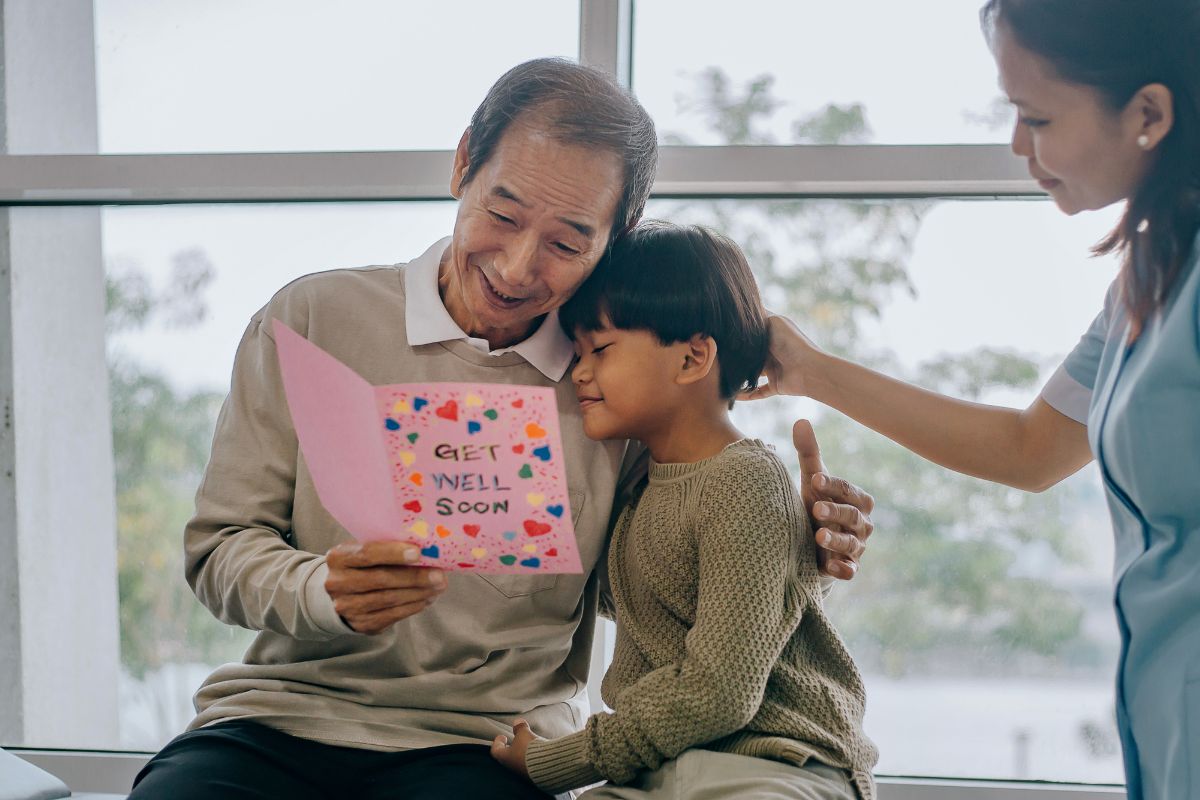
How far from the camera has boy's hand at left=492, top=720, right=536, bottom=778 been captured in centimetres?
126

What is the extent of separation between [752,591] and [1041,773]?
3.24 feet

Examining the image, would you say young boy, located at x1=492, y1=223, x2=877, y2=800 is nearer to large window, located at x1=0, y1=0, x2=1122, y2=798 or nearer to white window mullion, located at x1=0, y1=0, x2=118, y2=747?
large window, located at x1=0, y1=0, x2=1122, y2=798

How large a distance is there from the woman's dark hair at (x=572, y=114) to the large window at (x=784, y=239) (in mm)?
427

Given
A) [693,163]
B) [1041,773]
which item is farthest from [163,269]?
[1041,773]

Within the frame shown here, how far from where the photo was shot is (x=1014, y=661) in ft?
5.98

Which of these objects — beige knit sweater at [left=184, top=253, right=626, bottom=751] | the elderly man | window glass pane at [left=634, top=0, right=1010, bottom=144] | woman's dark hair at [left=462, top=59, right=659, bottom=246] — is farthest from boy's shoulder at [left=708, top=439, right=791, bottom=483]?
window glass pane at [left=634, top=0, right=1010, bottom=144]

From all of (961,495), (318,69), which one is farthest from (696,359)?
(318,69)

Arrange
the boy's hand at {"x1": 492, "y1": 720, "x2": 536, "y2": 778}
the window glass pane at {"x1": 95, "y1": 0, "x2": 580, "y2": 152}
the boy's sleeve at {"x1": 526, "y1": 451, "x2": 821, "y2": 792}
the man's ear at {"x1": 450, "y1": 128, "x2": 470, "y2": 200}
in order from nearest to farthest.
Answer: the boy's sleeve at {"x1": 526, "y1": 451, "x2": 821, "y2": 792}
the boy's hand at {"x1": 492, "y1": 720, "x2": 536, "y2": 778}
the man's ear at {"x1": 450, "y1": 128, "x2": 470, "y2": 200}
the window glass pane at {"x1": 95, "y1": 0, "x2": 580, "y2": 152}

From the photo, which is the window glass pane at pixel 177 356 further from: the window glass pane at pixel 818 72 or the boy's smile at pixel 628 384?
the boy's smile at pixel 628 384

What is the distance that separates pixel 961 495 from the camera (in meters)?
1.82

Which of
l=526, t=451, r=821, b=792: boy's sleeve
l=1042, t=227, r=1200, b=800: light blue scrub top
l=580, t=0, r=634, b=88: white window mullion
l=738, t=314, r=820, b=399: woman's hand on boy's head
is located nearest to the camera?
l=1042, t=227, r=1200, b=800: light blue scrub top

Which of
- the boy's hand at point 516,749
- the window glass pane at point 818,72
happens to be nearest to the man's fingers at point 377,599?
the boy's hand at point 516,749

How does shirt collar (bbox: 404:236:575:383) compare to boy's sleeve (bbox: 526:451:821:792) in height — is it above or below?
above

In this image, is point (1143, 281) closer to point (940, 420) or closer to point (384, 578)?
point (940, 420)
